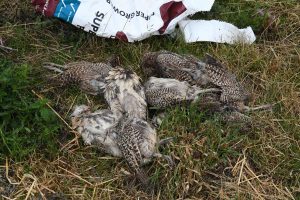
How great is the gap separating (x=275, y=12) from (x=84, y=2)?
62.6 inches

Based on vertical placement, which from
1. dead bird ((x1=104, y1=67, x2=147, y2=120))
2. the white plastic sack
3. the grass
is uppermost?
the white plastic sack

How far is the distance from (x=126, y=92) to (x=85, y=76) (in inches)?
13.7

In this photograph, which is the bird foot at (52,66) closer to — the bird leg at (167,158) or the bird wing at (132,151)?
the bird wing at (132,151)

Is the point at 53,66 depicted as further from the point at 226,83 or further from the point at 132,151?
the point at 226,83

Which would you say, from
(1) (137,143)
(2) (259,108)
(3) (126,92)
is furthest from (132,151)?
(2) (259,108)

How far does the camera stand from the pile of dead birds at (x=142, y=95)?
3.42m

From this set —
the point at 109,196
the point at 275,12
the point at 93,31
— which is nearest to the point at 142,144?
the point at 109,196

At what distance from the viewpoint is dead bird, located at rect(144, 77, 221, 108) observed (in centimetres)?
363

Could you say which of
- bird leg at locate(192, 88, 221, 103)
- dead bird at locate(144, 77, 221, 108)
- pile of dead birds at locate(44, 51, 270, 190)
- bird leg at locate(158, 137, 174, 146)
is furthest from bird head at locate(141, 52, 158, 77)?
bird leg at locate(158, 137, 174, 146)

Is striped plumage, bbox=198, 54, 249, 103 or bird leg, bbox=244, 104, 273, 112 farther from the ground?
striped plumage, bbox=198, 54, 249, 103

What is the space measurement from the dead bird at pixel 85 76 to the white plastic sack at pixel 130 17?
493 millimetres

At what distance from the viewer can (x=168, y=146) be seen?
3475 mm

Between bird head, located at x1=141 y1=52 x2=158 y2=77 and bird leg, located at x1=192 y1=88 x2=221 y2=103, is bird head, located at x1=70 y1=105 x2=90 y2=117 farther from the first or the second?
bird leg, located at x1=192 y1=88 x2=221 y2=103

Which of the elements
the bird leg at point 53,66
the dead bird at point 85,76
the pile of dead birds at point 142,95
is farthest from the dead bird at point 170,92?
the bird leg at point 53,66
